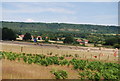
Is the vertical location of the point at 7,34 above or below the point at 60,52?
above

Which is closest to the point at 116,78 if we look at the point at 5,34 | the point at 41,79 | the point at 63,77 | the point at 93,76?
the point at 93,76

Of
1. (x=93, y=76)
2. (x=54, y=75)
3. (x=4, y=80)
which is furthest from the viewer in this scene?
(x=93, y=76)

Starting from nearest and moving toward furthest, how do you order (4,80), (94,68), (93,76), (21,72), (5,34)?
(4,80) → (21,72) → (93,76) → (94,68) → (5,34)

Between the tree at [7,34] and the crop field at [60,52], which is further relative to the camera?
the tree at [7,34]

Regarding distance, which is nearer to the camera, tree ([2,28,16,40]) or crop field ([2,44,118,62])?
crop field ([2,44,118,62])

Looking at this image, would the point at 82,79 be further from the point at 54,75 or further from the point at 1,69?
the point at 1,69

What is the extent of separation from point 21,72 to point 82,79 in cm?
435

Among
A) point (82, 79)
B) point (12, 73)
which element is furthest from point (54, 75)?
point (12, 73)

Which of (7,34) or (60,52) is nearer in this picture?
(60,52)

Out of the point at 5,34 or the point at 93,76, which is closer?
the point at 93,76

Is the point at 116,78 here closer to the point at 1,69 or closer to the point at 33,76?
the point at 33,76

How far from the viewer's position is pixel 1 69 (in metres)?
17.1

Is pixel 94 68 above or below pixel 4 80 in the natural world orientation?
below

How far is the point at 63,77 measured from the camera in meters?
17.2
